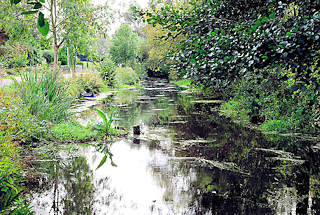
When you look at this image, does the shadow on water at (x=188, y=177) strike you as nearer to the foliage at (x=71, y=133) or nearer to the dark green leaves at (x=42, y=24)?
the foliage at (x=71, y=133)

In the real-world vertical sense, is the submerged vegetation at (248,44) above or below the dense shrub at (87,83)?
above

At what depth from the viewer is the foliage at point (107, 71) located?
2747cm

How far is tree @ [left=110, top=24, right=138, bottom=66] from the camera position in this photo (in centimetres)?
4459

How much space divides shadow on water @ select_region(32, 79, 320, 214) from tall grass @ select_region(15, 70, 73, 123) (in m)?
1.73

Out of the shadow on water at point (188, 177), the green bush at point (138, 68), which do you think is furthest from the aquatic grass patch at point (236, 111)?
the green bush at point (138, 68)

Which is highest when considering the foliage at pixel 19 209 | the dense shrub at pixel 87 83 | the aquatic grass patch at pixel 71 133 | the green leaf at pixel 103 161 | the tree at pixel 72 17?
the tree at pixel 72 17

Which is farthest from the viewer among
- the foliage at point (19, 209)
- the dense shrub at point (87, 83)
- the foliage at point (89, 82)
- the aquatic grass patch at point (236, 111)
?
the foliage at point (89, 82)

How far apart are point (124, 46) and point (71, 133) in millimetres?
37491

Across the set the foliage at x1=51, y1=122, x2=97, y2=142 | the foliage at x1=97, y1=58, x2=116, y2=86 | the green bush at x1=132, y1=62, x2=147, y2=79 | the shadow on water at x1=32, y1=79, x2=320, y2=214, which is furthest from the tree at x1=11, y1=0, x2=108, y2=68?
the green bush at x1=132, y1=62, x2=147, y2=79

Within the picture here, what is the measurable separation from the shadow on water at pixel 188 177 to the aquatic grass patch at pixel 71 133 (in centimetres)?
61

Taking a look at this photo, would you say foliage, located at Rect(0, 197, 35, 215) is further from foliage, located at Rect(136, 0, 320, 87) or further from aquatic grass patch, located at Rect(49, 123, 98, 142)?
aquatic grass patch, located at Rect(49, 123, 98, 142)

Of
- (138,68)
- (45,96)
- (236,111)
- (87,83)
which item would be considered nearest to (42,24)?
(45,96)

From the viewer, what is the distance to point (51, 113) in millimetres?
8953

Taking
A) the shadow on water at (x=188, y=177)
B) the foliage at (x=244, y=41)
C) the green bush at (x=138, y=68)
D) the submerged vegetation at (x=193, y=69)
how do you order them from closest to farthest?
the foliage at (x=244, y=41) < the submerged vegetation at (x=193, y=69) < the shadow on water at (x=188, y=177) < the green bush at (x=138, y=68)
